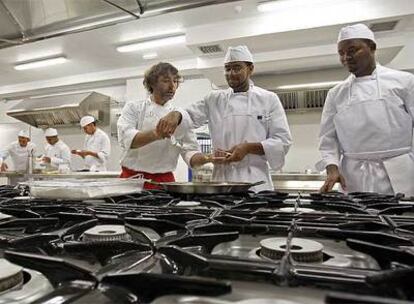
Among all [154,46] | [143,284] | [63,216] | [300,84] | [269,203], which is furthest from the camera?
[154,46]

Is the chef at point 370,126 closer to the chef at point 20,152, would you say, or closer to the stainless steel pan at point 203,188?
the stainless steel pan at point 203,188

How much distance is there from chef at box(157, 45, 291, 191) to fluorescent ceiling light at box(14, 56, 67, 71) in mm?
3040

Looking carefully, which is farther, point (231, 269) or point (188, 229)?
point (188, 229)

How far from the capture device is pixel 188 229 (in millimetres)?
462

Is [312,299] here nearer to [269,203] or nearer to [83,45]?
[269,203]

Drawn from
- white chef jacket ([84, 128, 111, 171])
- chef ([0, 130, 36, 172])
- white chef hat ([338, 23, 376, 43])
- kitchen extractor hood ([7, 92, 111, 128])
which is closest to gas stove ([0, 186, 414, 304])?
white chef hat ([338, 23, 376, 43])

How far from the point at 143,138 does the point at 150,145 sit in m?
0.12

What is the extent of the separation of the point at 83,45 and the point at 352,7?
2574 mm

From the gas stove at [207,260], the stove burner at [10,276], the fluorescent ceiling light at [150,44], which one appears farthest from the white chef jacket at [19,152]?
the stove burner at [10,276]

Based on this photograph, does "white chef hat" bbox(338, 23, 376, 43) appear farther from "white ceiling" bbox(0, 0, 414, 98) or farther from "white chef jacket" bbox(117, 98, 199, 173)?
"white ceiling" bbox(0, 0, 414, 98)

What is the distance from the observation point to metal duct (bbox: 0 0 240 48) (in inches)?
50.9

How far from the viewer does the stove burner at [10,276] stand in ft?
0.95

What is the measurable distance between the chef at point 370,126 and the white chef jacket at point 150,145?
2.03 ft

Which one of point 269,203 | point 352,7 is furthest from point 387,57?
point 269,203
